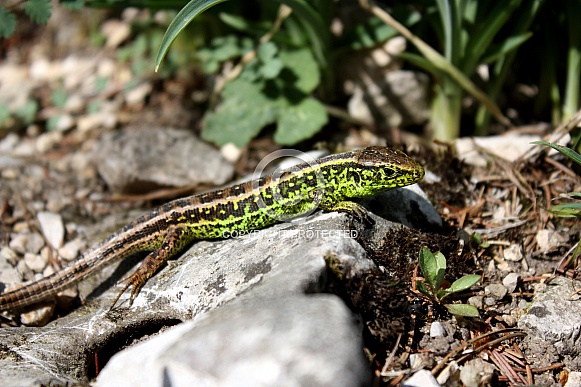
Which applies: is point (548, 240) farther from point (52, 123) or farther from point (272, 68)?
point (52, 123)

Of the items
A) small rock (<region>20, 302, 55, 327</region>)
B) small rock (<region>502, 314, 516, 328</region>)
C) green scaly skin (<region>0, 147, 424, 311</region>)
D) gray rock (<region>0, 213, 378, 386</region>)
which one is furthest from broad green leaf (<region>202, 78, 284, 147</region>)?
small rock (<region>502, 314, 516, 328</region>)

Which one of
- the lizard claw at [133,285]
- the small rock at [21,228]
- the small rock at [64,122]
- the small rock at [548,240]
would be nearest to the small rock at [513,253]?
the small rock at [548,240]

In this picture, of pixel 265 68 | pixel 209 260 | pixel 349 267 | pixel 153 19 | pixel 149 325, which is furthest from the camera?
pixel 153 19

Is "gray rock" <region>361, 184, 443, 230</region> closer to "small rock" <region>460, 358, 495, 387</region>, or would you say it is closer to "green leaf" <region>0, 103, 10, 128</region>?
"small rock" <region>460, 358, 495, 387</region>

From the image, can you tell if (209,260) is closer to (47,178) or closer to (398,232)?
(398,232)

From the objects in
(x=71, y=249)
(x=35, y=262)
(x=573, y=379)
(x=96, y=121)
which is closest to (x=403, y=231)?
(x=573, y=379)

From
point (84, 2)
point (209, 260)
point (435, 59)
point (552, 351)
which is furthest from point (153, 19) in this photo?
point (552, 351)
